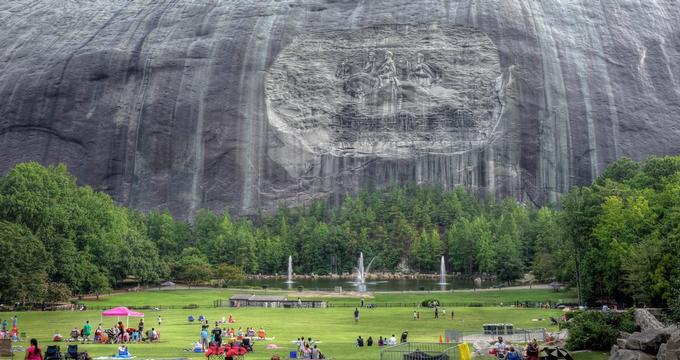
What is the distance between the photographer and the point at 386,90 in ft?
386

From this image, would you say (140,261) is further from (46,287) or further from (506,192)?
(506,192)

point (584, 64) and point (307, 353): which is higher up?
point (584, 64)

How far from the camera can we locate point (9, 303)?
47.8 metres

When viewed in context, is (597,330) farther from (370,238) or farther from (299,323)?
(370,238)

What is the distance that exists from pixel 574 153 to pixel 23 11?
96.0 metres

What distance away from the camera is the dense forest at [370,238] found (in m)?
46.0

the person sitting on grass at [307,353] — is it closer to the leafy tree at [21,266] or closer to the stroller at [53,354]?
the stroller at [53,354]

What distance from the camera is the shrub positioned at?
84.5 ft

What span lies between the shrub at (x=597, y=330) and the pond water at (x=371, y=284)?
4444cm

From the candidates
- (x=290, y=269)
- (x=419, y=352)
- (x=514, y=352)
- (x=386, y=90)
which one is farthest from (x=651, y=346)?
(x=386, y=90)

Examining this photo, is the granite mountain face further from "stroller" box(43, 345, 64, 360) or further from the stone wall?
the stone wall

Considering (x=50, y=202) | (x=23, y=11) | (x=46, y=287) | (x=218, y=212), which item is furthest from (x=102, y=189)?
(x=46, y=287)

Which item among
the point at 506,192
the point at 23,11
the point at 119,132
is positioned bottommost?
the point at 506,192

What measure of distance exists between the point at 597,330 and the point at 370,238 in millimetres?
74120
